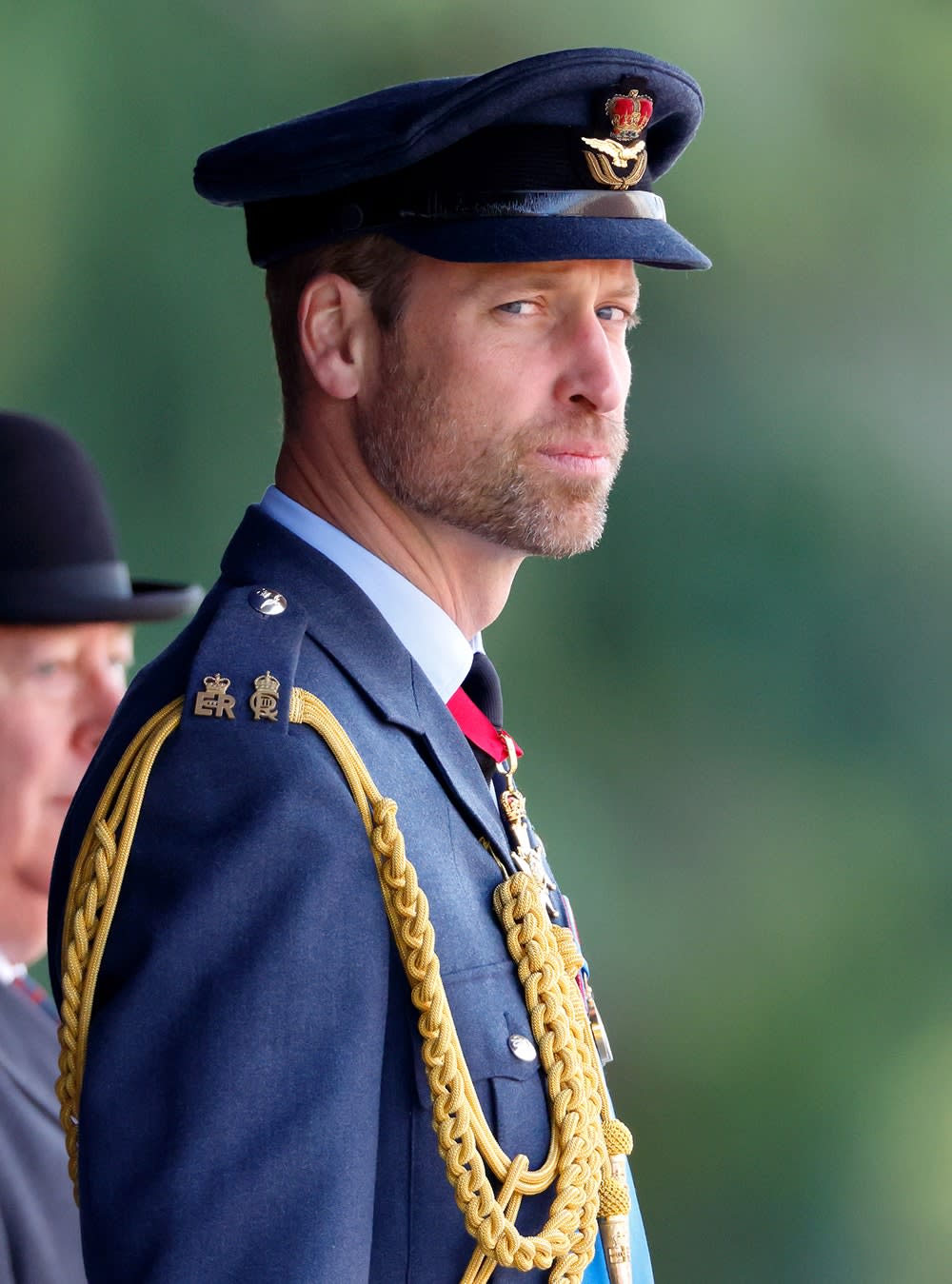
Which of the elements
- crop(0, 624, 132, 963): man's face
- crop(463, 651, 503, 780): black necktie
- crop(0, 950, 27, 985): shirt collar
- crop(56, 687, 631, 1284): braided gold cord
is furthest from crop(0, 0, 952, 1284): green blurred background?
crop(56, 687, 631, 1284): braided gold cord

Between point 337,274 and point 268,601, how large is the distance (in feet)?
0.92

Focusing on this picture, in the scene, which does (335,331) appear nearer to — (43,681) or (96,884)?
(96,884)

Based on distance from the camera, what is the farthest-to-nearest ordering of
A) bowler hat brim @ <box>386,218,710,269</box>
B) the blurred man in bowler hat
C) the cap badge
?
the blurred man in bowler hat → bowler hat brim @ <box>386,218,710,269</box> → the cap badge

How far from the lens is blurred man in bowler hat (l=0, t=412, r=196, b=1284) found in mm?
1726

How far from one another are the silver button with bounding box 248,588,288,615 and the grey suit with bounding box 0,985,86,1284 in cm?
71

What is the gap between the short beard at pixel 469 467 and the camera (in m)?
1.25

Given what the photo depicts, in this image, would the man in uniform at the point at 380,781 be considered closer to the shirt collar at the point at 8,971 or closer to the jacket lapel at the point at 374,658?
the jacket lapel at the point at 374,658

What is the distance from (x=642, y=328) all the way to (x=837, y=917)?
3.81 ft

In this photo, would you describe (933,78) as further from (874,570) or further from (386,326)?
(386,326)

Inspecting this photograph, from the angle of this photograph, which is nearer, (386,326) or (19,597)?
(386,326)

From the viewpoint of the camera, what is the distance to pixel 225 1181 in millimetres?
978

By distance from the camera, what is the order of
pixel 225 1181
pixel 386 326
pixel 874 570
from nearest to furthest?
pixel 225 1181 → pixel 386 326 → pixel 874 570

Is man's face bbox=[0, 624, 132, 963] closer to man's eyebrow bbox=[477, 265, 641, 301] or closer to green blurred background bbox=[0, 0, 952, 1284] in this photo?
man's eyebrow bbox=[477, 265, 641, 301]

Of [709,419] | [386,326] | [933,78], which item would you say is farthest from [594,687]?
[386,326]
